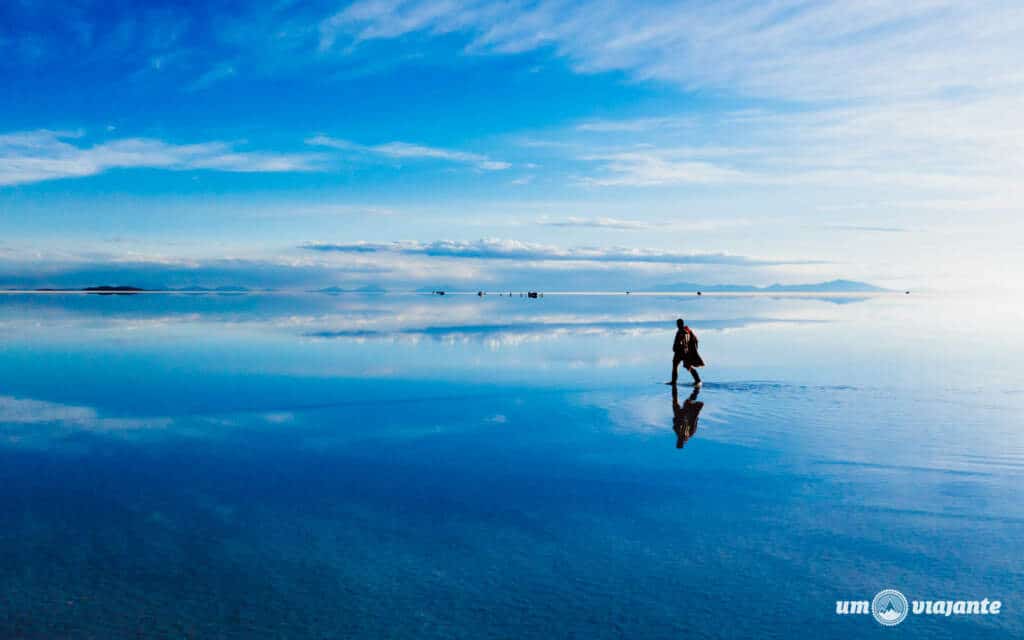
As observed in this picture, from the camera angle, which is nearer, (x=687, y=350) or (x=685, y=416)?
(x=685, y=416)

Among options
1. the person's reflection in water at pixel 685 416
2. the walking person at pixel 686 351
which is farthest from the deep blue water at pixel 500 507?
the walking person at pixel 686 351

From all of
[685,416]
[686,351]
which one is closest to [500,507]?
[685,416]

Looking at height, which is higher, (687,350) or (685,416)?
(687,350)

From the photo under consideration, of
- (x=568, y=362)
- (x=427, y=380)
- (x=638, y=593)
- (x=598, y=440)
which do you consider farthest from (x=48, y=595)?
(x=568, y=362)

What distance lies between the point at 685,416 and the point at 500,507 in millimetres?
8726

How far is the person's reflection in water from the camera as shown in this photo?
16.5 meters

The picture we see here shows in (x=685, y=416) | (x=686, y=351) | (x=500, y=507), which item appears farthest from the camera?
(x=686, y=351)

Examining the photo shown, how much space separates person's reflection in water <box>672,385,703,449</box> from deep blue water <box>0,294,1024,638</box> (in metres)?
0.14

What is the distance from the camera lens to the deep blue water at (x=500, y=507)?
784cm

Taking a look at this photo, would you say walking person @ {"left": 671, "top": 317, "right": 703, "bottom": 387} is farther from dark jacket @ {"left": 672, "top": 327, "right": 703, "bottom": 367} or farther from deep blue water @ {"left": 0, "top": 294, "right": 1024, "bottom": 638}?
deep blue water @ {"left": 0, "top": 294, "right": 1024, "bottom": 638}

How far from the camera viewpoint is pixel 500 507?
1122 centimetres

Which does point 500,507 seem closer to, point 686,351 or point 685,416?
point 685,416

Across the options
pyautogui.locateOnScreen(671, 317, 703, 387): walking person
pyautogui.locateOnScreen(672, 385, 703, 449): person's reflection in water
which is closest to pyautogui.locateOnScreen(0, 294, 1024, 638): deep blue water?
pyautogui.locateOnScreen(672, 385, 703, 449): person's reflection in water

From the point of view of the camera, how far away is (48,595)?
800 cm
